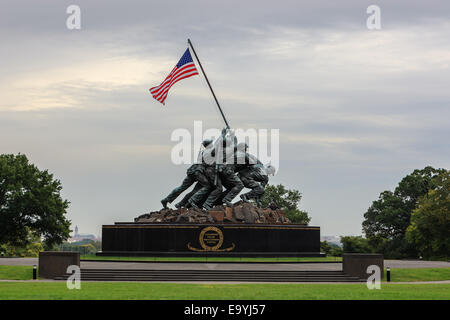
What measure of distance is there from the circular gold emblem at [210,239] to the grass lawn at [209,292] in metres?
13.6

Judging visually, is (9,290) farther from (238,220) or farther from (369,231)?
(369,231)

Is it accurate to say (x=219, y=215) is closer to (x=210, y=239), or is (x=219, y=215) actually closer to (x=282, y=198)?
(x=210, y=239)

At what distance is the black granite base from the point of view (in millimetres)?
38969

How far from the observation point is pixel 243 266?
32.5 meters

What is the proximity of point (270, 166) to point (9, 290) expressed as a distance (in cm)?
2617

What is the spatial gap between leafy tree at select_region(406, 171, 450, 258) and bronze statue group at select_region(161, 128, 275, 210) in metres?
21.5

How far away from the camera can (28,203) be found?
53781 mm

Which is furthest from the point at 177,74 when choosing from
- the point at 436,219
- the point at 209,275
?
the point at 436,219

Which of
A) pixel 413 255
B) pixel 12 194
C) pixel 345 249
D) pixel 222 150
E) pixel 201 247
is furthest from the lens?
pixel 345 249

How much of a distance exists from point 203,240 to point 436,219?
28.2 m

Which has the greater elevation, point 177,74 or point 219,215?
point 177,74

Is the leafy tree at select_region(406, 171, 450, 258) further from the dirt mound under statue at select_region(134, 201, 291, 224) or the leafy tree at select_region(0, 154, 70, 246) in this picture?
the leafy tree at select_region(0, 154, 70, 246)

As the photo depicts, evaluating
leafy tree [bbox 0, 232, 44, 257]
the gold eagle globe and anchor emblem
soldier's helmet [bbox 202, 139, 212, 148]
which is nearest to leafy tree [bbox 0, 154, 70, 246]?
leafy tree [bbox 0, 232, 44, 257]
